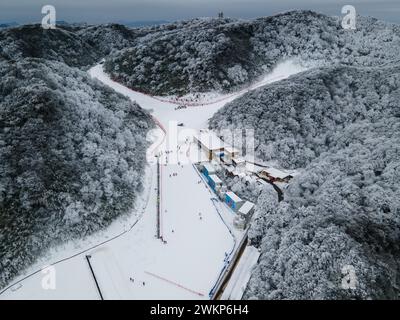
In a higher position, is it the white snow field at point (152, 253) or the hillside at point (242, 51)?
the hillside at point (242, 51)

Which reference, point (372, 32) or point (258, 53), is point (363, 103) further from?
point (372, 32)

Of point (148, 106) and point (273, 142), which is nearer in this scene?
point (273, 142)

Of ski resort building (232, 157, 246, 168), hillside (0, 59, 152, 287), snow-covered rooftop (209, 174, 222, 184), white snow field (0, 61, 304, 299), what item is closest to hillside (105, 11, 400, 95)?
hillside (0, 59, 152, 287)

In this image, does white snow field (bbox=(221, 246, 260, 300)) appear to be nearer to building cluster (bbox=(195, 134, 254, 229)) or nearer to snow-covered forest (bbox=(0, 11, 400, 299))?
snow-covered forest (bbox=(0, 11, 400, 299))

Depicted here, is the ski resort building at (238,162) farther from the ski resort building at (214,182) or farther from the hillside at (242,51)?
the hillside at (242,51)

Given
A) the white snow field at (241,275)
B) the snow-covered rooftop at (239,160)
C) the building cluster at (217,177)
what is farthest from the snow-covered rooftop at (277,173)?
the white snow field at (241,275)

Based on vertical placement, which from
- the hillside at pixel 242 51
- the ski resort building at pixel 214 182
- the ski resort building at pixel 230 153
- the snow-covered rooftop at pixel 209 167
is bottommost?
the ski resort building at pixel 214 182

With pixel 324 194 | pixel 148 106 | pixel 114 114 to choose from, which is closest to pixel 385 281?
pixel 324 194
